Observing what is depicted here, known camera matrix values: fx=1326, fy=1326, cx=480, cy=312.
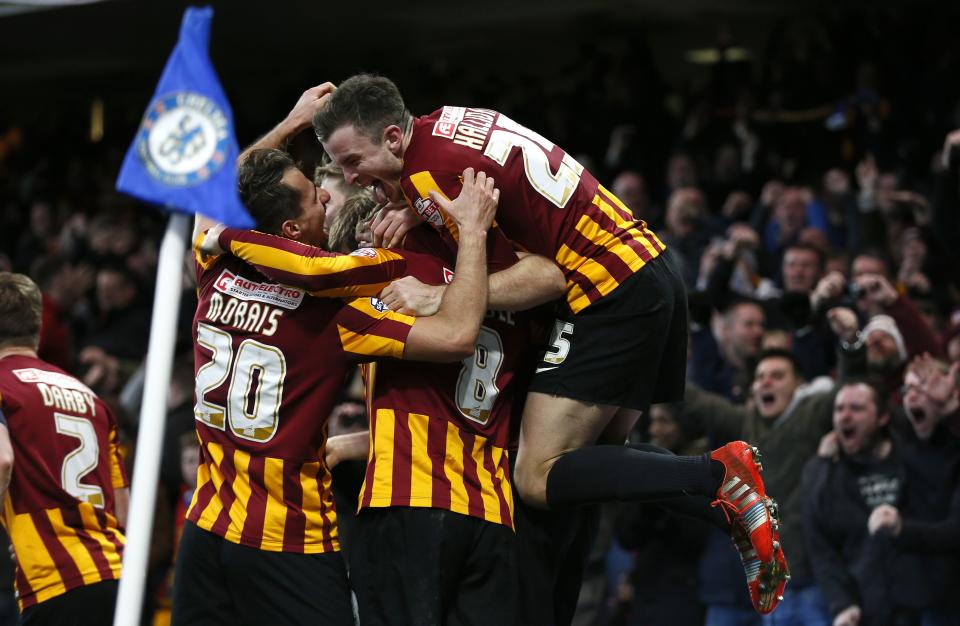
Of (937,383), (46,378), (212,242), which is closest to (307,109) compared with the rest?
(212,242)

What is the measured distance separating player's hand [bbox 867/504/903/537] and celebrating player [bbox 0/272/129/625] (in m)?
3.98

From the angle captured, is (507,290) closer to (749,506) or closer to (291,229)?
(291,229)

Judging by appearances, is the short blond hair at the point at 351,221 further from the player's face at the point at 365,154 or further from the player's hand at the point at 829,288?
the player's hand at the point at 829,288

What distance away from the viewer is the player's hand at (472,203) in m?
4.49

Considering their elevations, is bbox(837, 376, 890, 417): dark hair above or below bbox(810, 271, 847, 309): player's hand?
below

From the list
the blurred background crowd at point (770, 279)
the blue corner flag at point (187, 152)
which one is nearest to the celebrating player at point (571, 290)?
the blue corner flag at point (187, 152)

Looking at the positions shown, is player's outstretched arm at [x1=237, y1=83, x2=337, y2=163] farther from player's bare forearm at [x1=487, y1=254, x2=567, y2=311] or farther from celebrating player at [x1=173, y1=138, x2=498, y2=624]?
player's bare forearm at [x1=487, y1=254, x2=567, y2=311]

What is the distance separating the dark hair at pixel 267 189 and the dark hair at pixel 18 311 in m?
1.27

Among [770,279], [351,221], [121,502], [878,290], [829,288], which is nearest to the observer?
[351,221]

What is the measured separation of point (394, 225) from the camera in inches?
186

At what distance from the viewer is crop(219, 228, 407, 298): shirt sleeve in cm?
437

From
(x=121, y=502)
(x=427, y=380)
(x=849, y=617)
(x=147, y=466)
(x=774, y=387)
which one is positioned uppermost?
(x=147, y=466)

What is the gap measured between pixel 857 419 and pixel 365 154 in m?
3.92

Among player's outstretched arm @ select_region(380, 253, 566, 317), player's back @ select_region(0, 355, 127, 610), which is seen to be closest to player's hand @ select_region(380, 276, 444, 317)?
player's outstretched arm @ select_region(380, 253, 566, 317)
